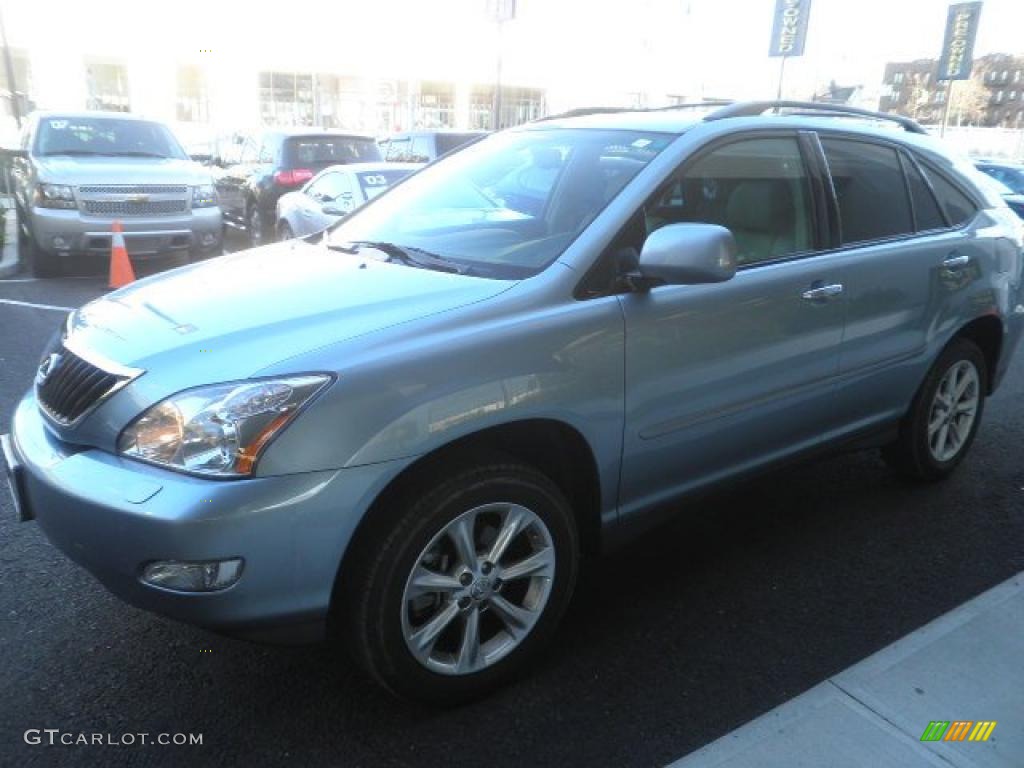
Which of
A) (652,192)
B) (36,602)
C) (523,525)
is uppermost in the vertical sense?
(652,192)

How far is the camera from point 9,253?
10.2 m

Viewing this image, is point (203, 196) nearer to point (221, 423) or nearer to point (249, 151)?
point (249, 151)

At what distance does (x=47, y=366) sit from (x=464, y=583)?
147 cm

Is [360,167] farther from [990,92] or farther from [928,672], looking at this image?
[990,92]

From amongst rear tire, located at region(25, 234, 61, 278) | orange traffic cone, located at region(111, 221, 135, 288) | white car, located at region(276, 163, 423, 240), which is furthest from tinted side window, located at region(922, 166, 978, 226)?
rear tire, located at region(25, 234, 61, 278)

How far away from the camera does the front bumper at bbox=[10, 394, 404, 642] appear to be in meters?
2.09

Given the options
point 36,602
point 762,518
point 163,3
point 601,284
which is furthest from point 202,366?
point 163,3

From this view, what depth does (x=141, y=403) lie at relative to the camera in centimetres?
228

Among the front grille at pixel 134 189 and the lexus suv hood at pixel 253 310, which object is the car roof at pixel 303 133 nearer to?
the front grille at pixel 134 189

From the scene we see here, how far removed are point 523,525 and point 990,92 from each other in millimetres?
117914

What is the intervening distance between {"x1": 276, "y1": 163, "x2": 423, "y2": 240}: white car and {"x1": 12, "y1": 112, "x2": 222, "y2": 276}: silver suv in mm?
961

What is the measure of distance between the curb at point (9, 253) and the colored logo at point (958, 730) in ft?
30.8

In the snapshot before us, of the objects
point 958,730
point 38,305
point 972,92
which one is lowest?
point 38,305

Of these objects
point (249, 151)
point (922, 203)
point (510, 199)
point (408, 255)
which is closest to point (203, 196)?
point (249, 151)
